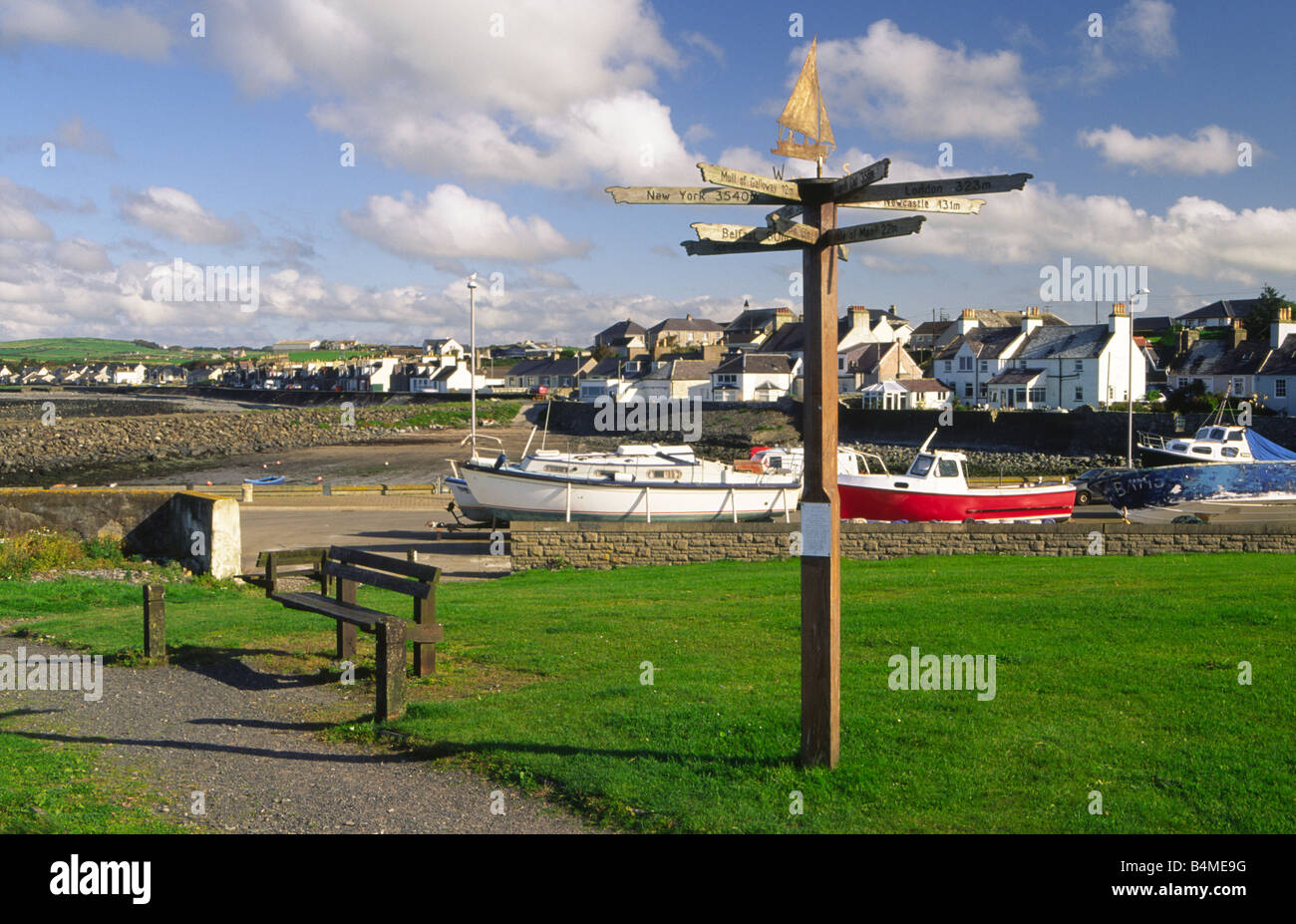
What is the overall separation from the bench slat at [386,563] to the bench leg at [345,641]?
69 cm

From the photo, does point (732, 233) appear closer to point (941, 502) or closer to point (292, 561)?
point (292, 561)

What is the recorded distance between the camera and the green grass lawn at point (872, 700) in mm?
5859

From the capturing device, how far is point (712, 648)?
10312mm

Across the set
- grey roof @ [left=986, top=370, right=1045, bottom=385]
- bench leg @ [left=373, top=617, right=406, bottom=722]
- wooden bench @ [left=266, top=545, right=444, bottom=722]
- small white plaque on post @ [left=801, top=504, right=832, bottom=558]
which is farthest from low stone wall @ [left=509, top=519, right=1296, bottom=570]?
grey roof @ [left=986, top=370, right=1045, bottom=385]

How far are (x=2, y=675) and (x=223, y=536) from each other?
772 centimetres

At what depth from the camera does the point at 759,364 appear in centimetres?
9700

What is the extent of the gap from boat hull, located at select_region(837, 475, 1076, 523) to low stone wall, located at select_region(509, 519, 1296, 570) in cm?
559

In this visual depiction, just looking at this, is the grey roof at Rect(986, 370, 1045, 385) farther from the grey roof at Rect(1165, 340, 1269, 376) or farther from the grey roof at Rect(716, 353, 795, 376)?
the grey roof at Rect(716, 353, 795, 376)

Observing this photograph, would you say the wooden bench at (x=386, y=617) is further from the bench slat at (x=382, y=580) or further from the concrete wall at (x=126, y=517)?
the concrete wall at (x=126, y=517)

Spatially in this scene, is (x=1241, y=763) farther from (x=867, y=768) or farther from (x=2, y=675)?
(x=2, y=675)

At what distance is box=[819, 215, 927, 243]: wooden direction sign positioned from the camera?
6.20m

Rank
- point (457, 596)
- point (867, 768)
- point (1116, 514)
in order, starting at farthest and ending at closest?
point (1116, 514), point (457, 596), point (867, 768)
